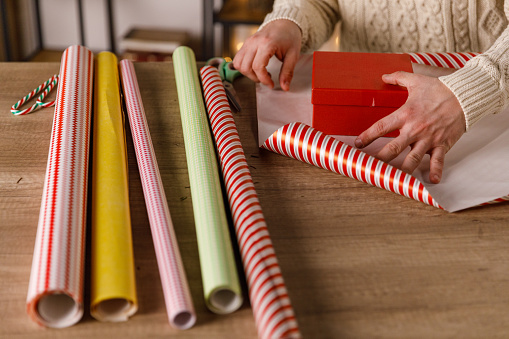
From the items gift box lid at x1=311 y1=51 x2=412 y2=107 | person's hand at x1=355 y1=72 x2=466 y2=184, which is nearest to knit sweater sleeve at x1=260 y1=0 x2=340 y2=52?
gift box lid at x1=311 y1=51 x2=412 y2=107

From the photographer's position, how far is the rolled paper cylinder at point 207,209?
54 centimetres

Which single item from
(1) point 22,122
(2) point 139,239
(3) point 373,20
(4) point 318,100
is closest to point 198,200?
(2) point 139,239

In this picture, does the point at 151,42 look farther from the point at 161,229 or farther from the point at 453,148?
the point at 161,229

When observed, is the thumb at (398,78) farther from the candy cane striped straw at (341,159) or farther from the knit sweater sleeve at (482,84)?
the candy cane striped straw at (341,159)

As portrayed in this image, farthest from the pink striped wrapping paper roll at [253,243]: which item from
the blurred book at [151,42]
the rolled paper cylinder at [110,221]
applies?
the blurred book at [151,42]

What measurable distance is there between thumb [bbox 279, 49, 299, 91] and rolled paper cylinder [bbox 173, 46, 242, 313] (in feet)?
0.55

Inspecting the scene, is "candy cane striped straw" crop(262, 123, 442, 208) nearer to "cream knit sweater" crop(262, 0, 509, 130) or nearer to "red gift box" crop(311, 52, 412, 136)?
"red gift box" crop(311, 52, 412, 136)

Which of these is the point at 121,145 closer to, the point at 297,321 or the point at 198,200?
the point at 198,200

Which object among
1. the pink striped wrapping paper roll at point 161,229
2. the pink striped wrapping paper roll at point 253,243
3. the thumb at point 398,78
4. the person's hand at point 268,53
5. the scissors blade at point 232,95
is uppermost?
the thumb at point 398,78

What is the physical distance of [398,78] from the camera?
0.84 metres

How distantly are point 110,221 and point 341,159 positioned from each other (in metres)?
0.33

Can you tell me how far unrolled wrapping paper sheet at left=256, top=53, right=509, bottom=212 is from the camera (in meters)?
0.73

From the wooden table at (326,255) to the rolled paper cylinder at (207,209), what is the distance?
24 mm

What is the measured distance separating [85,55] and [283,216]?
0.55m
